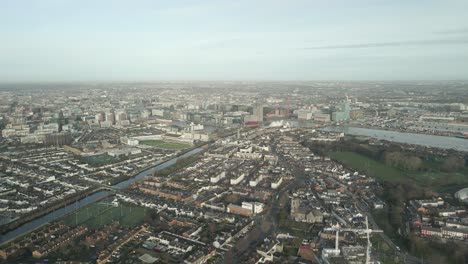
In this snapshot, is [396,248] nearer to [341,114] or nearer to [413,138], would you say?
[413,138]

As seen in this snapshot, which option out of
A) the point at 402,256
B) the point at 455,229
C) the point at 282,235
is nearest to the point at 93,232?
the point at 282,235

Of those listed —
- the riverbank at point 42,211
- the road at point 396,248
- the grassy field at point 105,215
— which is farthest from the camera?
the grassy field at point 105,215

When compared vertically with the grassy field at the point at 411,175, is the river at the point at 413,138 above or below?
above

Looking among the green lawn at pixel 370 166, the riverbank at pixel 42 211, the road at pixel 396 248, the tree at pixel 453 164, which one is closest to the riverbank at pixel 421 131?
the tree at pixel 453 164

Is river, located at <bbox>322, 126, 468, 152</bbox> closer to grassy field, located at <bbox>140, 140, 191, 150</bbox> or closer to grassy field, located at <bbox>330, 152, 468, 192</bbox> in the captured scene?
grassy field, located at <bbox>330, 152, 468, 192</bbox>

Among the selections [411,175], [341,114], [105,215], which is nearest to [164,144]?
[105,215]

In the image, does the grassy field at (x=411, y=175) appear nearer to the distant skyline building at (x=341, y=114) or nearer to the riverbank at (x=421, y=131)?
the riverbank at (x=421, y=131)
